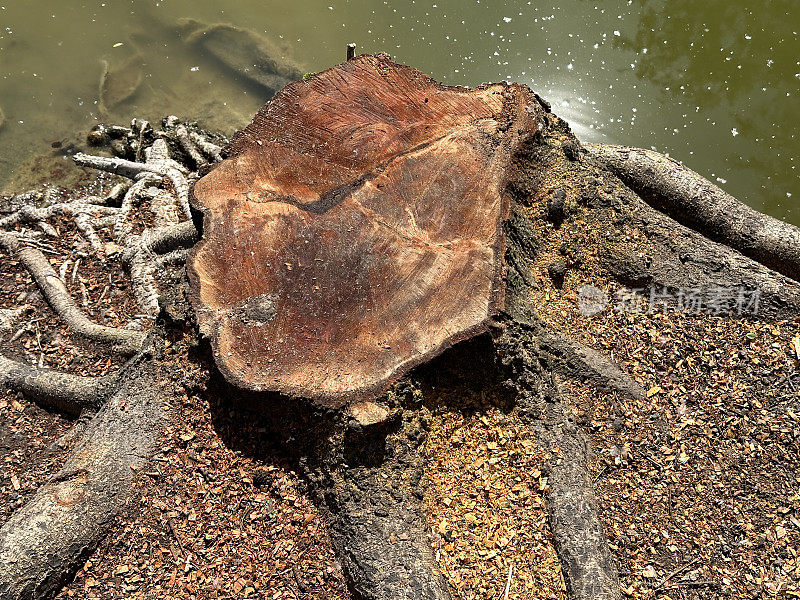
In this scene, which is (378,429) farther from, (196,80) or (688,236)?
(196,80)

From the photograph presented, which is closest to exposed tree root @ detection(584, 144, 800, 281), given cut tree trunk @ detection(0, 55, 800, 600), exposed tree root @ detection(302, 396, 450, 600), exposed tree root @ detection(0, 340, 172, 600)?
cut tree trunk @ detection(0, 55, 800, 600)

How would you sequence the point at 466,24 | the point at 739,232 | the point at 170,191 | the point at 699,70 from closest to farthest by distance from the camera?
1. the point at 739,232
2. the point at 170,191
3. the point at 699,70
4. the point at 466,24

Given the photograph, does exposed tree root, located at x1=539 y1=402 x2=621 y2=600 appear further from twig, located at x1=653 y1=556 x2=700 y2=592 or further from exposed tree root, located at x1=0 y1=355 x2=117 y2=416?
exposed tree root, located at x1=0 y1=355 x2=117 y2=416

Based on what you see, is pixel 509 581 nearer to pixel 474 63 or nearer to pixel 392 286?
pixel 392 286

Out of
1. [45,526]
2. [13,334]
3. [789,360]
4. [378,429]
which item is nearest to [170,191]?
[13,334]

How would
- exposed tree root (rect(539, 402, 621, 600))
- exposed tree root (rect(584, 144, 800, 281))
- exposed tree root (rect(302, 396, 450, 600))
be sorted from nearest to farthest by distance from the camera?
exposed tree root (rect(302, 396, 450, 600)) → exposed tree root (rect(539, 402, 621, 600)) → exposed tree root (rect(584, 144, 800, 281))

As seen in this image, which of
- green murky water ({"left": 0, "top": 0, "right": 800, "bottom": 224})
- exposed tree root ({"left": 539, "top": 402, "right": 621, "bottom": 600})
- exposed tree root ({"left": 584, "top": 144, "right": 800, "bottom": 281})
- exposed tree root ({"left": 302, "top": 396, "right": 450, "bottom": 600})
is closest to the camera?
exposed tree root ({"left": 302, "top": 396, "right": 450, "bottom": 600})
